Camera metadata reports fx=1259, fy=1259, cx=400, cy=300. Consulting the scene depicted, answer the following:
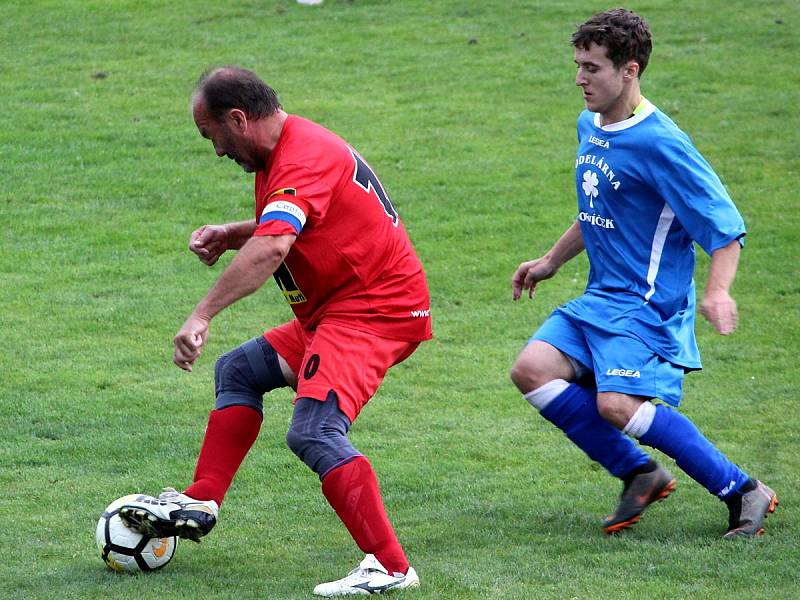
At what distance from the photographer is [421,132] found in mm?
13242

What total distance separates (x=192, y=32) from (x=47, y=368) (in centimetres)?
932

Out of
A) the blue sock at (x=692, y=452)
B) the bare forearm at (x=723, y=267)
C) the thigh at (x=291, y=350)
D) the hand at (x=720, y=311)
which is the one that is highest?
the bare forearm at (x=723, y=267)

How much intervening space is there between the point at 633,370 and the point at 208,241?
1830mm

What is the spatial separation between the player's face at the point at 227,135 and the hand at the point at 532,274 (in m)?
1.53

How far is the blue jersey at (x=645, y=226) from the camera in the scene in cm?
501

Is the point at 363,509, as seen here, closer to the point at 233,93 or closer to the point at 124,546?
the point at 124,546

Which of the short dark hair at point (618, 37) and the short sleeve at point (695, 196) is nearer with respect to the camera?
the short sleeve at point (695, 196)

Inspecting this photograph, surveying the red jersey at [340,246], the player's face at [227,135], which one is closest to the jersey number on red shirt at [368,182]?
the red jersey at [340,246]

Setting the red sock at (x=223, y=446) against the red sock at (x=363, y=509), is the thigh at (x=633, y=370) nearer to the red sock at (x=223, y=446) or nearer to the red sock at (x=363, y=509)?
the red sock at (x=363, y=509)

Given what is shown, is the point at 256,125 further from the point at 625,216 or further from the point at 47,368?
the point at 47,368

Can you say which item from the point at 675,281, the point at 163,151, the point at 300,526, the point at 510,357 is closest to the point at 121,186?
the point at 163,151

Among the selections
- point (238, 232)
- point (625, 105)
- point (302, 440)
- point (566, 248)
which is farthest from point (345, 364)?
point (625, 105)

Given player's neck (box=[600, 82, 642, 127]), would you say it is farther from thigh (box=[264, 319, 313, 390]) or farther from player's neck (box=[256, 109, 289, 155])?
thigh (box=[264, 319, 313, 390])

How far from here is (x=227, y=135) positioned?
4.75m
